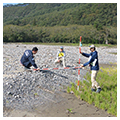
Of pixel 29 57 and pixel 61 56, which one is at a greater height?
pixel 61 56

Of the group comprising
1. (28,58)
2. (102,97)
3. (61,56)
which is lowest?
(102,97)

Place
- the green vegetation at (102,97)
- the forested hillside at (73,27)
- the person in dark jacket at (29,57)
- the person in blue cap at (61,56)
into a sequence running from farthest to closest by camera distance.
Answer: the forested hillside at (73,27), the person in blue cap at (61,56), the person in dark jacket at (29,57), the green vegetation at (102,97)

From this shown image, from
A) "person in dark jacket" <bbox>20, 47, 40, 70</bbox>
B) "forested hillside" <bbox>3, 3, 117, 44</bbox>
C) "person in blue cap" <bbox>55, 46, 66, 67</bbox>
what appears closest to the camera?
"person in dark jacket" <bbox>20, 47, 40, 70</bbox>

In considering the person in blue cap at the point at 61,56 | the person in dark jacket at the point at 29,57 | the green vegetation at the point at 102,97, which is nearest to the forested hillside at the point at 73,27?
the person in blue cap at the point at 61,56

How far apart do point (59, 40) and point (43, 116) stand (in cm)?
7473

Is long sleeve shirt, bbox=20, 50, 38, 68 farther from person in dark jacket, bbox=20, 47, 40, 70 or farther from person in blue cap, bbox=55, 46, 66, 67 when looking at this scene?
person in blue cap, bbox=55, 46, 66, 67

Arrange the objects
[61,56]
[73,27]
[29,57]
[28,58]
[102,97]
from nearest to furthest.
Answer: [102,97], [29,57], [28,58], [61,56], [73,27]

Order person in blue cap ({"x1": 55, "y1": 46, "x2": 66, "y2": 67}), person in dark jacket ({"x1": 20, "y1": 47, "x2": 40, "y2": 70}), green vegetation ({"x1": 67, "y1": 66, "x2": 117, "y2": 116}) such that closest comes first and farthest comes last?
green vegetation ({"x1": 67, "y1": 66, "x2": 117, "y2": 116})
person in dark jacket ({"x1": 20, "y1": 47, "x2": 40, "y2": 70})
person in blue cap ({"x1": 55, "y1": 46, "x2": 66, "y2": 67})

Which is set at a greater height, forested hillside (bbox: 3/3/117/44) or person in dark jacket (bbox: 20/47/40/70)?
forested hillside (bbox: 3/3/117/44)

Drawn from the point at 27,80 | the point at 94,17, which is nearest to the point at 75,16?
the point at 94,17

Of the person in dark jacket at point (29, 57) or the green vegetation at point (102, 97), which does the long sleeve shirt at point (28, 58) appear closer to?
the person in dark jacket at point (29, 57)

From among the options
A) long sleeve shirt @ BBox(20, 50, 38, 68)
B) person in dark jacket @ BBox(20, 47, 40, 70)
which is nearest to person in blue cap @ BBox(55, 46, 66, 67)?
person in dark jacket @ BBox(20, 47, 40, 70)

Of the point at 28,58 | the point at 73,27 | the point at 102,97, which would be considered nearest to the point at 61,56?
the point at 28,58

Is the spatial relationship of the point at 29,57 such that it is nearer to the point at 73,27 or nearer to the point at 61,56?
the point at 61,56
